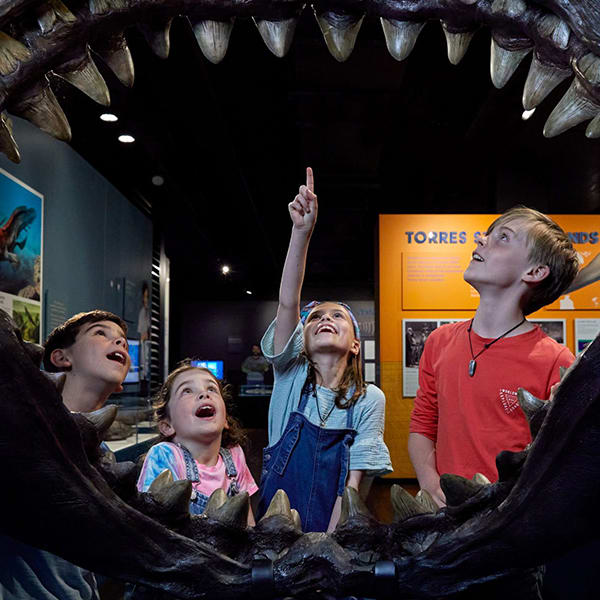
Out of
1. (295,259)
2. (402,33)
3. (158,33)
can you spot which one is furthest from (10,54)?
(295,259)

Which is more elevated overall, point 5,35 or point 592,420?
point 5,35

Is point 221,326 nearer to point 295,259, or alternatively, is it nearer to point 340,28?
point 295,259

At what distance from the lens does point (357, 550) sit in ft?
2.04

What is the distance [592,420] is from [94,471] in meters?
0.45

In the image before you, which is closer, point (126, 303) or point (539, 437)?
point (539, 437)

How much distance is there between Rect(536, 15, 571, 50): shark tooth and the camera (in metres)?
0.63

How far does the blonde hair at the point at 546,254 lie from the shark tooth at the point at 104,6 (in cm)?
133

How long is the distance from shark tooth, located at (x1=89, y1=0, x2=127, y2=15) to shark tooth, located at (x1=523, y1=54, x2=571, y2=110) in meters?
0.43

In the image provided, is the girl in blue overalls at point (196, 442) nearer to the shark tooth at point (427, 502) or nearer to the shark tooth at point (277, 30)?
the shark tooth at point (427, 502)

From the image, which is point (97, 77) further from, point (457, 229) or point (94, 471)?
point (457, 229)

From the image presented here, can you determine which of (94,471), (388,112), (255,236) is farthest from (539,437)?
(255,236)

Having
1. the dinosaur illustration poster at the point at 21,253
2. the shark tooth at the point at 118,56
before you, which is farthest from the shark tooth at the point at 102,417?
the dinosaur illustration poster at the point at 21,253

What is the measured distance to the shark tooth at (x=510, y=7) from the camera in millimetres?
642

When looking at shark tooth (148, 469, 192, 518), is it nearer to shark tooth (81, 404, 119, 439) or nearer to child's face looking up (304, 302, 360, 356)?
shark tooth (81, 404, 119, 439)
